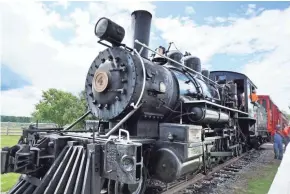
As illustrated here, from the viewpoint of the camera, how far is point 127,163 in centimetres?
322

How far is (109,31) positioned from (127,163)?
2307mm

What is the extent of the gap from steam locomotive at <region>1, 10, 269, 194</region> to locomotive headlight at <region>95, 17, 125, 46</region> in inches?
0.7

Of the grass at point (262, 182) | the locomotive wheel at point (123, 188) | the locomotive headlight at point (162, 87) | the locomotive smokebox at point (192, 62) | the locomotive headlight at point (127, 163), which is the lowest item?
the grass at point (262, 182)

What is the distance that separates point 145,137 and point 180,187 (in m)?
1.54

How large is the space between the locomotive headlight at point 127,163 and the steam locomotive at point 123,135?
0.04 feet

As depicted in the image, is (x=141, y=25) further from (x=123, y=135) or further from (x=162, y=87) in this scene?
(x=123, y=135)

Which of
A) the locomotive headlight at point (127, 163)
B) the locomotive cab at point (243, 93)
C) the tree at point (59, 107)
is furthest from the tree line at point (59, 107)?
the locomotive headlight at point (127, 163)

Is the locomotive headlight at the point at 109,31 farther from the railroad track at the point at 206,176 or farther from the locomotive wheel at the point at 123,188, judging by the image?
the railroad track at the point at 206,176

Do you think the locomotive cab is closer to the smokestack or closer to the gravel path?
the gravel path

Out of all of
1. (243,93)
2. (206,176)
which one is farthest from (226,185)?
(243,93)

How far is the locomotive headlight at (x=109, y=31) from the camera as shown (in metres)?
4.30

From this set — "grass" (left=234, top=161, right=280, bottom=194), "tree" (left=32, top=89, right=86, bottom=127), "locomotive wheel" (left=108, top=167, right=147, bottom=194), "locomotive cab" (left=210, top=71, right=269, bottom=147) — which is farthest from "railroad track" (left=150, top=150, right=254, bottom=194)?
"tree" (left=32, top=89, right=86, bottom=127)

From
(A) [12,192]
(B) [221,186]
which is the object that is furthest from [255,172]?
(A) [12,192]

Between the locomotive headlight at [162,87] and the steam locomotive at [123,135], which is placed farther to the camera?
the locomotive headlight at [162,87]
